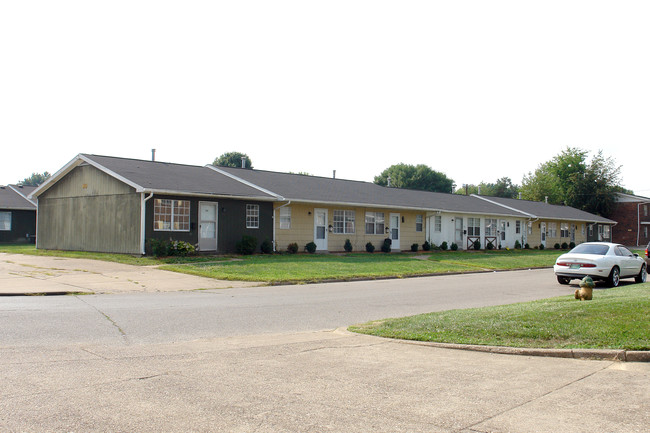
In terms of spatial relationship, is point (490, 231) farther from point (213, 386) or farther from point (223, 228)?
point (213, 386)

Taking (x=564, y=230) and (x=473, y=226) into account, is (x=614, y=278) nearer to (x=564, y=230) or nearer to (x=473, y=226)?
(x=473, y=226)

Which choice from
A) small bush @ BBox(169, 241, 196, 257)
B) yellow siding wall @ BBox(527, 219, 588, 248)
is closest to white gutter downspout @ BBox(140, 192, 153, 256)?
small bush @ BBox(169, 241, 196, 257)

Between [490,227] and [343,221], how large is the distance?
52.7 ft

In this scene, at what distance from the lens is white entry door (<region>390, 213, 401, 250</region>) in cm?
3541

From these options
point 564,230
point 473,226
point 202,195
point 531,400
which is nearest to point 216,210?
point 202,195

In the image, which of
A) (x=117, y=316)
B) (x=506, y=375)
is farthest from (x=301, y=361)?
(x=117, y=316)

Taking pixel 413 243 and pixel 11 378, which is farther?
pixel 413 243

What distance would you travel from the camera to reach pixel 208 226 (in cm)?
2675

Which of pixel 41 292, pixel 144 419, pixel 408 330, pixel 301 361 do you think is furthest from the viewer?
pixel 41 292

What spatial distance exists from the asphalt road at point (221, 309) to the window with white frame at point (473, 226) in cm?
2294

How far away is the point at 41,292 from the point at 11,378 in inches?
360

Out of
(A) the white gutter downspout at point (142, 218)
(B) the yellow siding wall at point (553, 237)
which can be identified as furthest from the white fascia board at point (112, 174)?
(B) the yellow siding wall at point (553, 237)

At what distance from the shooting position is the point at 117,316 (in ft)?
36.1

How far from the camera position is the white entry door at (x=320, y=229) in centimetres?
3108
